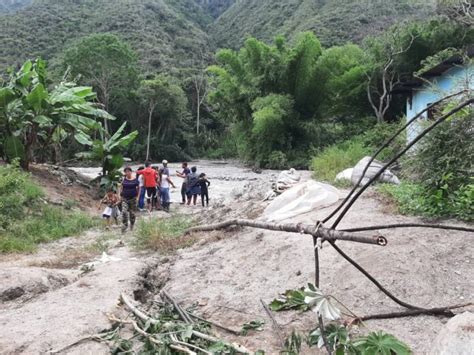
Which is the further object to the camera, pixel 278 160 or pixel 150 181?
pixel 278 160

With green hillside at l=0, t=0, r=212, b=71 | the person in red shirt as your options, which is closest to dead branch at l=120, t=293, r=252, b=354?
the person in red shirt

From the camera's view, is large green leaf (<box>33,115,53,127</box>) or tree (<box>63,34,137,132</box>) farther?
tree (<box>63,34,137,132</box>)

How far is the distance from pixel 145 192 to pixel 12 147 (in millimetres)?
3045

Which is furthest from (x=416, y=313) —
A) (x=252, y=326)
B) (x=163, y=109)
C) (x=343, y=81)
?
(x=163, y=109)

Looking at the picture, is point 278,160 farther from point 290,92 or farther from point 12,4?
point 12,4

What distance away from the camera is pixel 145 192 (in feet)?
34.3

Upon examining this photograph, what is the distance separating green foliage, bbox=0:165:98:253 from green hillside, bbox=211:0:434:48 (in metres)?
24.4

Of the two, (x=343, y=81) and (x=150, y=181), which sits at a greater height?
(x=343, y=81)

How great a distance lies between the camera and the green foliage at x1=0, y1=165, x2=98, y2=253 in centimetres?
696

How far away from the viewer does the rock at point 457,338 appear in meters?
2.15

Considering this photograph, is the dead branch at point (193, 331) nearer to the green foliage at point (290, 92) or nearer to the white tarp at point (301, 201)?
the white tarp at point (301, 201)

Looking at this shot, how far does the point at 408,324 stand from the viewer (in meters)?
3.01

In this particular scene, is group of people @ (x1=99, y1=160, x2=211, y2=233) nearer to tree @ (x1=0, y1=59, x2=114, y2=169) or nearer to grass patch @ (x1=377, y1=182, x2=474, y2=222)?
tree @ (x1=0, y1=59, x2=114, y2=169)

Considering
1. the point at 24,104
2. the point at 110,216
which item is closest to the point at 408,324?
the point at 110,216
